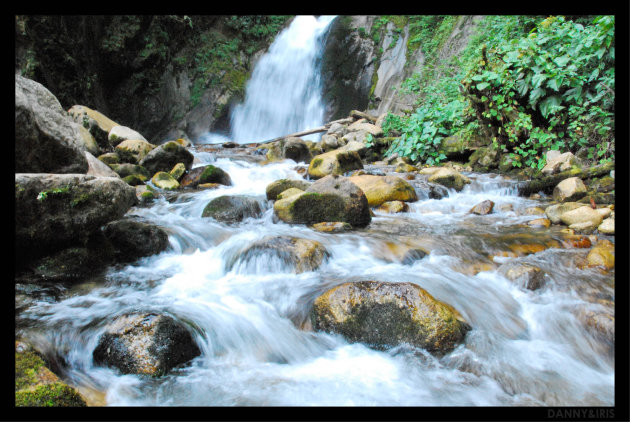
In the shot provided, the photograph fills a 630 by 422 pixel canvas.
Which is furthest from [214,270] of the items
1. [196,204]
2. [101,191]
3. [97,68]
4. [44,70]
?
[97,68]

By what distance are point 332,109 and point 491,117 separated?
13168mm

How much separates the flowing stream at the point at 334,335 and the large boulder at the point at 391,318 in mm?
83

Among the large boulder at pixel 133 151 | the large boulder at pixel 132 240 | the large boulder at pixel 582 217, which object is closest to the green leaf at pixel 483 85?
the large boulder at pixel 582 217

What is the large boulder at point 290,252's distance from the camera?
4.00m

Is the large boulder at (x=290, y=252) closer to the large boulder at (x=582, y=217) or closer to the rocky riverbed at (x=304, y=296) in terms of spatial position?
the rocky riverbed at (x=304, y=296)

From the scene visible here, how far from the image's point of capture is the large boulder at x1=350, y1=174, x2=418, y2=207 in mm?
6898

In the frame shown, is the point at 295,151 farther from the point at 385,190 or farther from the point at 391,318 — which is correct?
the point at 391,318

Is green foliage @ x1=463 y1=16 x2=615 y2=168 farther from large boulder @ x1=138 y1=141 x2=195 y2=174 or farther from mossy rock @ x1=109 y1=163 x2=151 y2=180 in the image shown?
mossy rock @ x1=109 y1=163 x2=151 y2=180

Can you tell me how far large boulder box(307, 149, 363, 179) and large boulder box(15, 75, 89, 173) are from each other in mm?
5767

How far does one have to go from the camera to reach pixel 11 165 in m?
1.26

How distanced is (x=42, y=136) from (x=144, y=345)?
8.21 feet

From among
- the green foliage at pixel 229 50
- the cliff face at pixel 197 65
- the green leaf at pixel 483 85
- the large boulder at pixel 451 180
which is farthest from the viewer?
the green foliage at pixel 229 50

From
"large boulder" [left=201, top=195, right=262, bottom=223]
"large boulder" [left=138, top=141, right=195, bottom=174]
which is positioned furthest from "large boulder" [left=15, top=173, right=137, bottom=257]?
"large boulder" [left=138, top=141, right=195, bottom=174]

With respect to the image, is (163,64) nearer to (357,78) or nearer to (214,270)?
(357,78)
